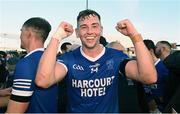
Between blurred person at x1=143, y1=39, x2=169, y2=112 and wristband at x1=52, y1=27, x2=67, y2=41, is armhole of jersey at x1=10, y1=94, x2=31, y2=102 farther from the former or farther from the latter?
blurred person at x1=143, y1=39, x2=169, y2=112

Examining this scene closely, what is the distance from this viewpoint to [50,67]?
3.13m

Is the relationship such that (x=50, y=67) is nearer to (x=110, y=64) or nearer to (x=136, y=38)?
(x=110, y=64)

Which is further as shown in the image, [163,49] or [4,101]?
[163,49]

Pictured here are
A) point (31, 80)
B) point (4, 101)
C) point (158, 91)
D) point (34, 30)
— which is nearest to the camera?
point (31, 80)

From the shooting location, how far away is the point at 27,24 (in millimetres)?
3857

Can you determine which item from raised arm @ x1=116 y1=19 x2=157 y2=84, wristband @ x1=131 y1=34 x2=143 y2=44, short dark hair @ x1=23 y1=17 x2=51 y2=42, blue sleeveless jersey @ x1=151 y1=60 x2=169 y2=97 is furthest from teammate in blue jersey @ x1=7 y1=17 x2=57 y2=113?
blue sleeveless jersey @ x1=151 y1=60 x2=169 y2=97

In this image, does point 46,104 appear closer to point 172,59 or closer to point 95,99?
point 95,99

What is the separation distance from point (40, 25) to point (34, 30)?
0.29 ft

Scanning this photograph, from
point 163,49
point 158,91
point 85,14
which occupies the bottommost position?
point 158,91

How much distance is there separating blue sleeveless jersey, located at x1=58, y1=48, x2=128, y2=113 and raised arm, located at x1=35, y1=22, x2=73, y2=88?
0.15 meters

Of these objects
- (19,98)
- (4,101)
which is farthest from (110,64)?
(4,101)

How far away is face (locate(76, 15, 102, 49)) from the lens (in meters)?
3.26

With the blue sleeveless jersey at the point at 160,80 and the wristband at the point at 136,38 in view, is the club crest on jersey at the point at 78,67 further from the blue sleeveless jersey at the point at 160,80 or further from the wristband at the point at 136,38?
the blue sleeveless jersey at the point at 160,80

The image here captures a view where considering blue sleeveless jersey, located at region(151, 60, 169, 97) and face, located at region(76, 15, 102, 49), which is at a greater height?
face, located at region(76, 15, 102, 49)
